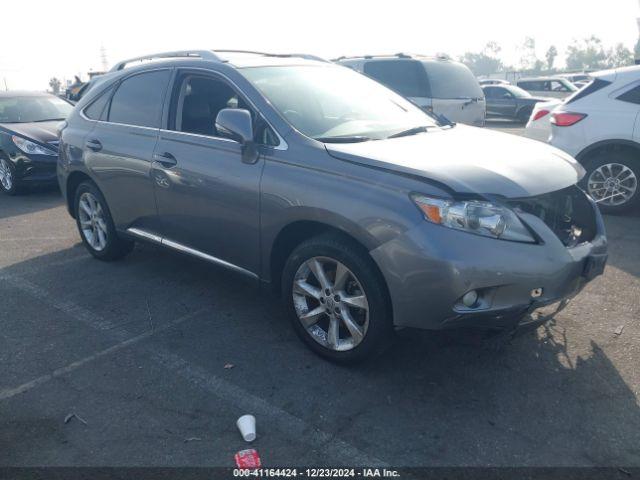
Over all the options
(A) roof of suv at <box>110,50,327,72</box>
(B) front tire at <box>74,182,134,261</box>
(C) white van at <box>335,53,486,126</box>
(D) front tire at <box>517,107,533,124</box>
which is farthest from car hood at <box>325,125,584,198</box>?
(D) front tire at <box>517,107,533,124</box>

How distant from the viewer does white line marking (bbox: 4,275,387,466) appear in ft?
8.89

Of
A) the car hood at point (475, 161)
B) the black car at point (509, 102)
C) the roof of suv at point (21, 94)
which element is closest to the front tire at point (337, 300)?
the car hood at point (475, 161)

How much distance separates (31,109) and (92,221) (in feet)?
18.4

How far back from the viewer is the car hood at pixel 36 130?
29.1 ft

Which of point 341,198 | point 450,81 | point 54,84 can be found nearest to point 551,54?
point 54,84

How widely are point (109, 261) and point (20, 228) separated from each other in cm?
223

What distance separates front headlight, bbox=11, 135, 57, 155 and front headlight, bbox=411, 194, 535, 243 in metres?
7.67

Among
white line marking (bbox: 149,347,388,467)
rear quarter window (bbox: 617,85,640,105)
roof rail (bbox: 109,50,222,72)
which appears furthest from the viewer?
rear quarter window (bbox: 617,85,640,105)

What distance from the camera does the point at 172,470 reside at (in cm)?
263

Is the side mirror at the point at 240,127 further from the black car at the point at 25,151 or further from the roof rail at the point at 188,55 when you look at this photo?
the black car at the point at 25,151

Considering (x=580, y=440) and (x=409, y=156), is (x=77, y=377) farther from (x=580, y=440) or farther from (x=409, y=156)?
(x=580, y=440)

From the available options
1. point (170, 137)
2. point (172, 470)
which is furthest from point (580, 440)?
point (170, 137)

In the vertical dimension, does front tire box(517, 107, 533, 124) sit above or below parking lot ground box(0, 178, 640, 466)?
below

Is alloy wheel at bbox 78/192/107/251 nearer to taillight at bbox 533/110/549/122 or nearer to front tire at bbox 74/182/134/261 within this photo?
front tire at bbox 74/182/134/261
